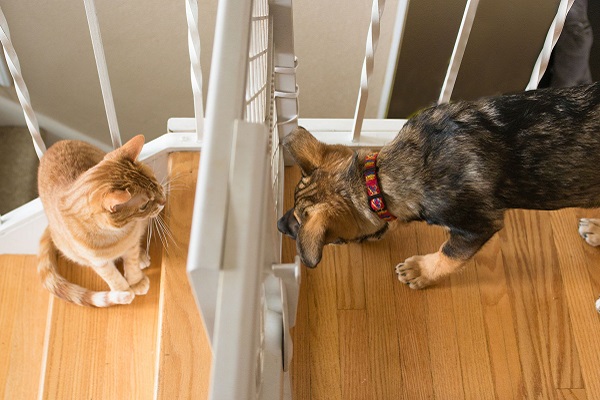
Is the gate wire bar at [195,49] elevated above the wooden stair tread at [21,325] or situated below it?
above

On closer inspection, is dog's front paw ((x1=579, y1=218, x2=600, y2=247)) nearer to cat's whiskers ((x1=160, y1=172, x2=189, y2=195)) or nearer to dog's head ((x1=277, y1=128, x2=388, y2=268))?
dog's head ((x1=277, y1=128, x2=388, y2=268))

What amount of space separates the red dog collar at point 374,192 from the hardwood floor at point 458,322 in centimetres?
36

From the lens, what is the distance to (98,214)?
1.66m

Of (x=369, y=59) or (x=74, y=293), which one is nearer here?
(x=369, y=59)

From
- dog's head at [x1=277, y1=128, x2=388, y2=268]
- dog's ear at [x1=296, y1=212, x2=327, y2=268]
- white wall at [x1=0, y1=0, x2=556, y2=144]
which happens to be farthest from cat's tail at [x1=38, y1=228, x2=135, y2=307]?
white wall at [x1=0, y1=0, x2=556, y2=144]

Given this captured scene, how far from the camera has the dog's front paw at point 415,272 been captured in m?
1.72

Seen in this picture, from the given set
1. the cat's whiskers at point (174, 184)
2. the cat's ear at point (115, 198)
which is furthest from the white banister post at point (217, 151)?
the cat's whiskers at point (174, 184)

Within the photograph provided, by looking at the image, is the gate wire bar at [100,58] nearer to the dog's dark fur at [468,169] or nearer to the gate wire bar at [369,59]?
the dog's dark fur at [468,169]

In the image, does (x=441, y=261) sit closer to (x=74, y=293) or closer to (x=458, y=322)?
(x=458, y=322)

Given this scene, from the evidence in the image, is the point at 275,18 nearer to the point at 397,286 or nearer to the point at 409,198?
the point at 409,198

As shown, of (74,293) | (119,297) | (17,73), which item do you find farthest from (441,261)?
(17,73)

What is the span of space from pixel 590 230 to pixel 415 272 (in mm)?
553

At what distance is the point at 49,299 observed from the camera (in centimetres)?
196

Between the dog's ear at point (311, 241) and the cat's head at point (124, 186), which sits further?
the cat's head at point (124, 186)
